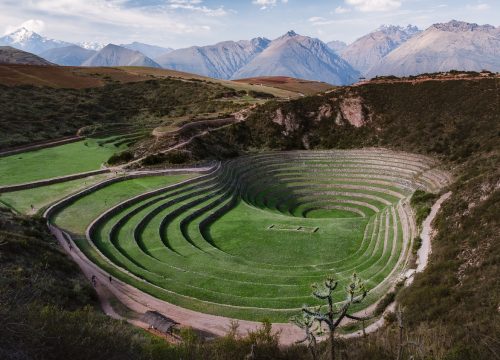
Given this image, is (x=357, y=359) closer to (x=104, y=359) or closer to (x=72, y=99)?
A: (x=104, y=359)

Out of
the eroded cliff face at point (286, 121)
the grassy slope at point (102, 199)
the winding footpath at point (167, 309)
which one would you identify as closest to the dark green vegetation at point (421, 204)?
the winding footpath at point (167, 309)

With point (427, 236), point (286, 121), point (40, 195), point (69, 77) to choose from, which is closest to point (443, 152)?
point (427, 236)

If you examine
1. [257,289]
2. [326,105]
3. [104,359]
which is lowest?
[257,289]

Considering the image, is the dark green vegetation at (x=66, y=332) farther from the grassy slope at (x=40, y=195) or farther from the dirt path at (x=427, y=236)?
the dirt path at (x=427, y=236)

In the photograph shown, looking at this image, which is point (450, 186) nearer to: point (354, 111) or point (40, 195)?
point (354, 111)

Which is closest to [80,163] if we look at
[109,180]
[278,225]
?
[109,180]

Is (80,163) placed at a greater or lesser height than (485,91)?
lesser
